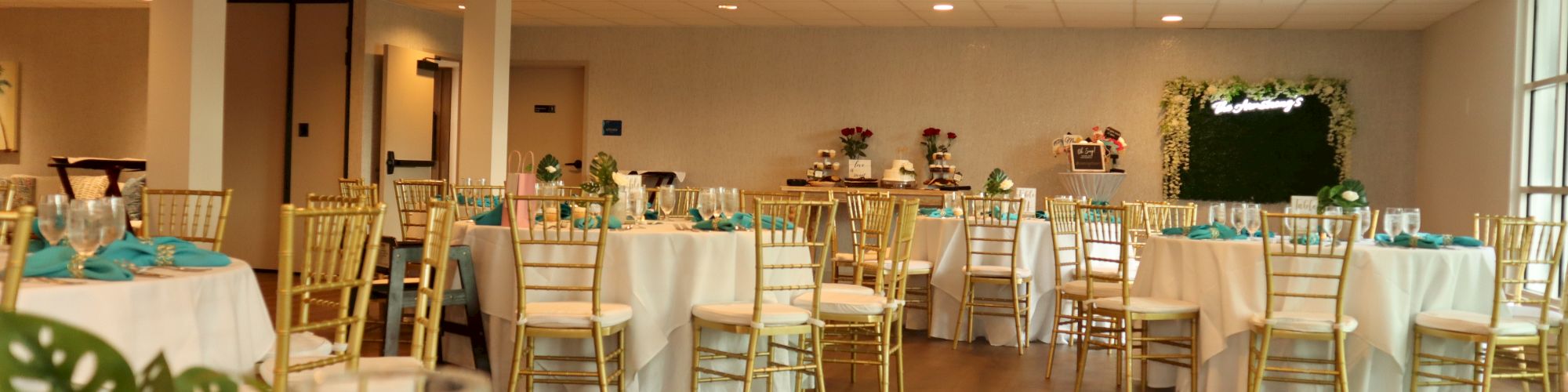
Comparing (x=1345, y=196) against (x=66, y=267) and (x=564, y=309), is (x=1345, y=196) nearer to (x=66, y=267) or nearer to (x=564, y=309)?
(x=564, y=309)

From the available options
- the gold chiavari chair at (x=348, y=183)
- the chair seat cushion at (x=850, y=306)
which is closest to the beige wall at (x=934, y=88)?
the gold chiavari chair at (x=348, y=183)

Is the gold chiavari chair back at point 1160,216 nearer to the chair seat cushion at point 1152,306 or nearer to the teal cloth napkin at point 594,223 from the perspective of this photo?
the chair seat cushion at point 1152,306

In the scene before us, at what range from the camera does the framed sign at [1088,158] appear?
452 inches

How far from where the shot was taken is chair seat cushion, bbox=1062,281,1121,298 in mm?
6047

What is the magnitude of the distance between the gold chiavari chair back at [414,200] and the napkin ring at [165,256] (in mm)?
3854

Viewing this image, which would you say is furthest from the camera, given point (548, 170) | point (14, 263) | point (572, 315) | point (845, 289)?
point (548, 170)

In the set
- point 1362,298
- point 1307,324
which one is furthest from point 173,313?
point 1362,298

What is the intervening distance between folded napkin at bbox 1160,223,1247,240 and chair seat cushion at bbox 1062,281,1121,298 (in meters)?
0.61

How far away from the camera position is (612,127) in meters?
13.2

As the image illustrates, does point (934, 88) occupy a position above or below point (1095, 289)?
above

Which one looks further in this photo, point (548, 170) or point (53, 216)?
point (548, 170)

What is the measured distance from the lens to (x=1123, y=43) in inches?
469

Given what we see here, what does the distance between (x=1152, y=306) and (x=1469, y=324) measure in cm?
117

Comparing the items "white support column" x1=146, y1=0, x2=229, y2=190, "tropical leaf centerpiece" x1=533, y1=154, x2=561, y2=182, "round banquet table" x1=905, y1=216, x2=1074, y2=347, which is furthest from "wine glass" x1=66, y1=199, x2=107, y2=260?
"round banquet table" x1=905, y1=216, x2=1074, y2=347
